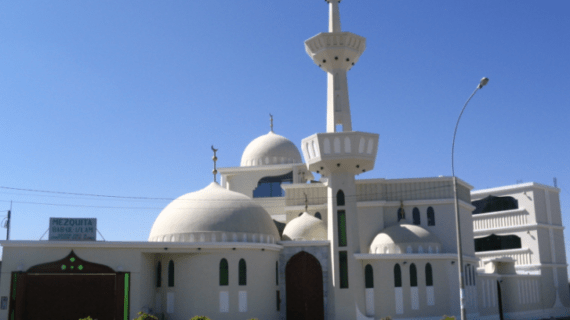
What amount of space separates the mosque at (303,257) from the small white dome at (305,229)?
66mm

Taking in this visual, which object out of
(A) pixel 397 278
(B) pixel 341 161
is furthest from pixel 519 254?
(B) pixel 341 161

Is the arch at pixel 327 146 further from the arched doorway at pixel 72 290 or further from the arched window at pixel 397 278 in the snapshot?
the arched doorway at pixel 72 290

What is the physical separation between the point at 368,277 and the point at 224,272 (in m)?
8.24

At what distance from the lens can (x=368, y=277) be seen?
34469 millimetres

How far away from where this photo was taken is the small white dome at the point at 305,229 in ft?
118

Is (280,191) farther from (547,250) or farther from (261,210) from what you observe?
(547,250)

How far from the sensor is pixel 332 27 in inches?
1449

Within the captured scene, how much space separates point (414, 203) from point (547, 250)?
59.9 feet

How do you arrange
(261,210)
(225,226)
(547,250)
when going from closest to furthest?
(225,226) < (261,210) < (547,250)

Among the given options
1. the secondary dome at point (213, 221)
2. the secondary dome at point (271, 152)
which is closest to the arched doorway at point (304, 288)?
the secondary dome at point (213, 221)

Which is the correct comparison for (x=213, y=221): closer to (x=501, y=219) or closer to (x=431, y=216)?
(x=431, y=216)

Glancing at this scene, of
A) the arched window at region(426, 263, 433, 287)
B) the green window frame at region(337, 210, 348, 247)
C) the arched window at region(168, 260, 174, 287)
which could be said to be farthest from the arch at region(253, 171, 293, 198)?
the arched window at region(426, 263, 433, 287)

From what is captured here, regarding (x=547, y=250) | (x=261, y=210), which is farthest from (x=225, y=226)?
(x=547, y=250)

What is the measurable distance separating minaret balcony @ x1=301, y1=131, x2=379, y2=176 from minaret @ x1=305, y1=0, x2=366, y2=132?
100cm
